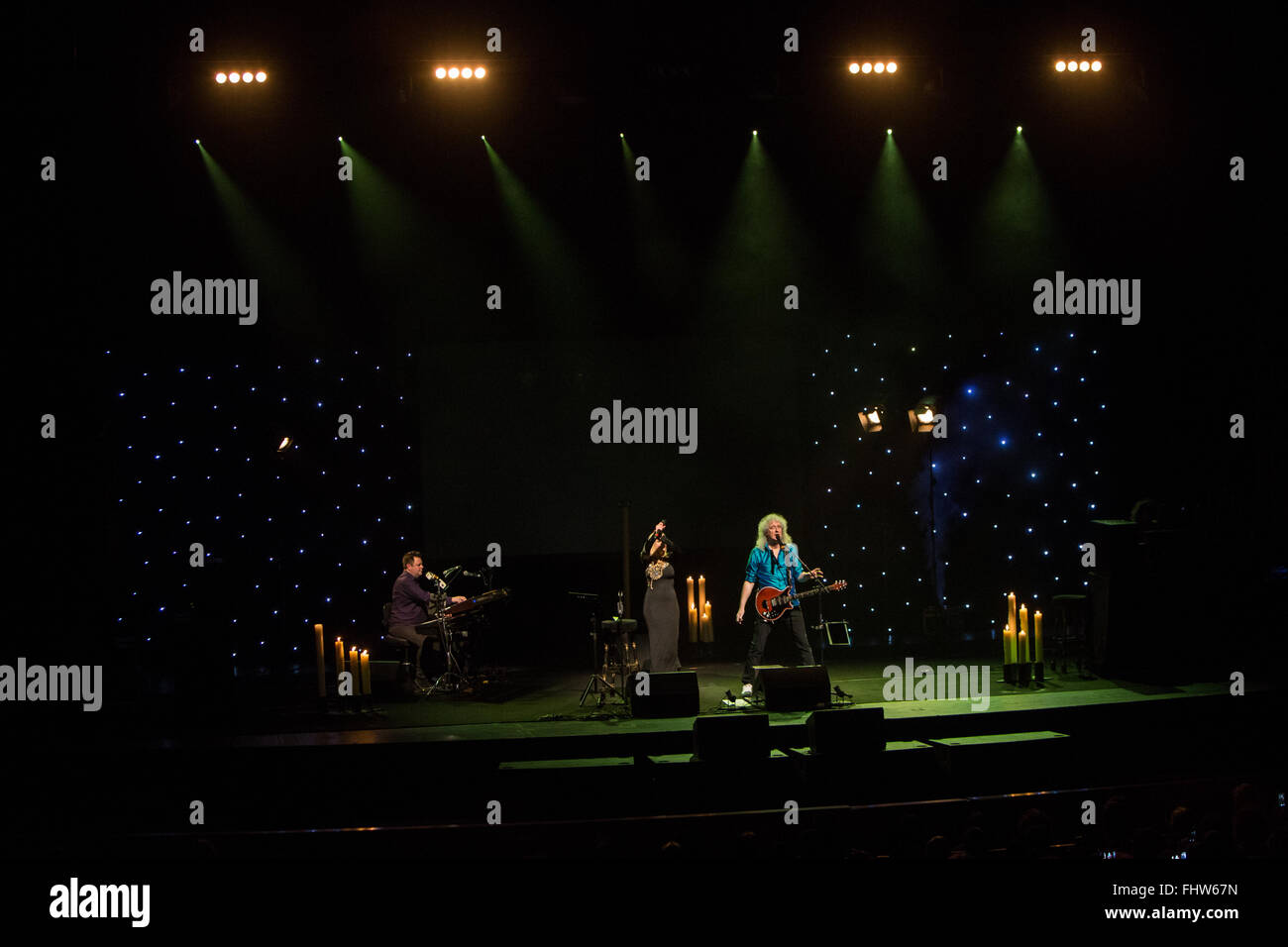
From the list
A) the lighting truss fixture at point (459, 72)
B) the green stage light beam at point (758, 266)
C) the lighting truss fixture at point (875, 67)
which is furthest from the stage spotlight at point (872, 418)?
the lighting truss fixture at point (459, 72)

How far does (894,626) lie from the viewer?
11594mm

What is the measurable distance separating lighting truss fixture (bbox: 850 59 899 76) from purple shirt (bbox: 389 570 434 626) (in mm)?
6425

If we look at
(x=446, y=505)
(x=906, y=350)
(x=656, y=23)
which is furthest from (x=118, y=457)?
(x=906, y=350)

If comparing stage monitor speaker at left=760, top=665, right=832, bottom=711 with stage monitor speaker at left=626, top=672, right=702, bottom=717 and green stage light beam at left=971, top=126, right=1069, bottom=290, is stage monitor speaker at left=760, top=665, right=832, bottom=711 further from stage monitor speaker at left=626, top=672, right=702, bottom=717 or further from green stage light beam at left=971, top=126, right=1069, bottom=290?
green stage light beam at left=971, top=126, right=1069, bottom=290

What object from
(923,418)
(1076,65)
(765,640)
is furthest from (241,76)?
(1076,65)

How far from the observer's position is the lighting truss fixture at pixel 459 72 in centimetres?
909

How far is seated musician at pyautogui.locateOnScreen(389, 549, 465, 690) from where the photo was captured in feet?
30.2

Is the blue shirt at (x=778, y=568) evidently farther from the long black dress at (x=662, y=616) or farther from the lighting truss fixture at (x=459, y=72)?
the lighting truss fixture at (x=459, y=72)

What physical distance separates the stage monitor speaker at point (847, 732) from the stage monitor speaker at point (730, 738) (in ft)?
1.16

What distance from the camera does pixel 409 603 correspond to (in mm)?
9336

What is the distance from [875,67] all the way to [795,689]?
587 cm

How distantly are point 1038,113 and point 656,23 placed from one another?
4470 mm
